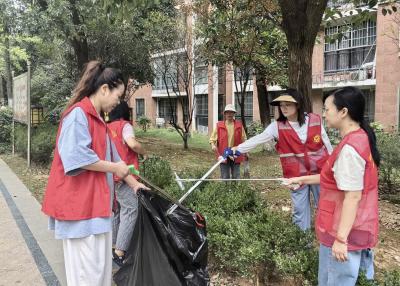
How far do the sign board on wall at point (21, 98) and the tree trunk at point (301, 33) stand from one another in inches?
325

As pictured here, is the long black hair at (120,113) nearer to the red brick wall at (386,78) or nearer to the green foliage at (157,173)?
the green foliage at (157,173)

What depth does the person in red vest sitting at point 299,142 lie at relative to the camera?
4.19m

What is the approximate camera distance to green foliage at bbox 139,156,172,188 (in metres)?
5.91

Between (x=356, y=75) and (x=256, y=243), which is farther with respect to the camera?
(x=356, y=75)

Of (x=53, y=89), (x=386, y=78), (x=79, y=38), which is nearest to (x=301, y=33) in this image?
(x=79, y=38)

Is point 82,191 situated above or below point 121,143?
below

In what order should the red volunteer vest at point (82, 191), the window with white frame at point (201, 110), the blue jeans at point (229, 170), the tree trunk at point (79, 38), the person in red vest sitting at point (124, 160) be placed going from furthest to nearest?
the window with white frame at point (201, 110), the tree trunk at point (79, 38), the blue jeans at point (229, 170), the person in red vest sitting at point (124, 160), the red volunteer vest at point (82, 191)

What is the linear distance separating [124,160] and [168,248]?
1325 millimetres

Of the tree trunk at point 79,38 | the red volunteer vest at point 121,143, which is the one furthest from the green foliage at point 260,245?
the tree trunk at point 79,38

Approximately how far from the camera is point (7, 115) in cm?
1712

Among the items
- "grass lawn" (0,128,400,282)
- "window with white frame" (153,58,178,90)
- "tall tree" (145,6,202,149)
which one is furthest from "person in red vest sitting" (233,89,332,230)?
"window with white frame" (153,58,178,90)

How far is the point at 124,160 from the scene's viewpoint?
4.24 meters

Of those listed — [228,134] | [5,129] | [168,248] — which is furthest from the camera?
[5,129]

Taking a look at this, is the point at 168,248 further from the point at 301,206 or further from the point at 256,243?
the point at 301,206
